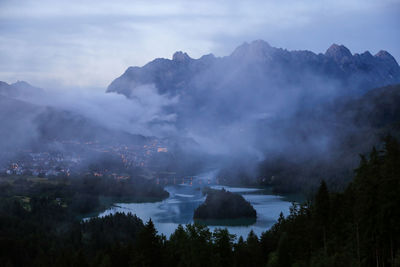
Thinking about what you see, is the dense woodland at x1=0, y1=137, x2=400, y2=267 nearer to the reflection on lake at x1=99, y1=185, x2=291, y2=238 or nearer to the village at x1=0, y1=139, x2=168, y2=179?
the reflection on lake at x1=99, y1=185, x2=291, y2=238

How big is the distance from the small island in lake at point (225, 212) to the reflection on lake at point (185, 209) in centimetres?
170

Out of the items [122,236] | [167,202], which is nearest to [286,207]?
[167,202]

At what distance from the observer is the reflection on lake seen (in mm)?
68938

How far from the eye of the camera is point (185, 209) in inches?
3425

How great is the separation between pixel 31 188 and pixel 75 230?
34966 mm

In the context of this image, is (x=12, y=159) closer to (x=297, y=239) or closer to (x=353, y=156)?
(x=353, y=156)

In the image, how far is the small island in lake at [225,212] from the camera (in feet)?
249

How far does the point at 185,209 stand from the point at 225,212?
11.5m

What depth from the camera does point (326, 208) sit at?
2838 centimetres

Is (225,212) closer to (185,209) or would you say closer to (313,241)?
(185,209)

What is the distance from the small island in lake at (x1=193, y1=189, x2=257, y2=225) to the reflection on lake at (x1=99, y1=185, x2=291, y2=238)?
5.56 ft

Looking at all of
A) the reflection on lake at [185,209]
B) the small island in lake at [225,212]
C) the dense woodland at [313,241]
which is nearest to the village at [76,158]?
the reflection on lake at [185,209]

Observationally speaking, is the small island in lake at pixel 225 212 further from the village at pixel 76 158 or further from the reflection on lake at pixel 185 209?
the village at pixel 76 158

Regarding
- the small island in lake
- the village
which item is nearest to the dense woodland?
the small island in lake
